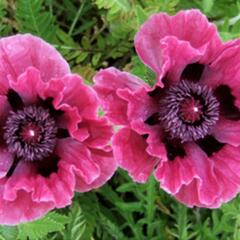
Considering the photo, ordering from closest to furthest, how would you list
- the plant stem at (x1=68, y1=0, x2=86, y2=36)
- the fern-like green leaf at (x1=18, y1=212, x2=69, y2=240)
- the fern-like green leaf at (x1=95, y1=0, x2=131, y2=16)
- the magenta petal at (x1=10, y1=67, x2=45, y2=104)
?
1. the magenta petal at (x1=10, y1=67, x2=45, y2=104)
2. the fern-like green leaf at (x1=18, y1=212, x2=69, y2=240)
3. the fern-like green leaf at (x1=95, y1=0, x2=131, y2=16)
4. the plant stem at (x1=68, y1=0, x2=86, y2=36)

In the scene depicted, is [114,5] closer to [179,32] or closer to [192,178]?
[179,32]

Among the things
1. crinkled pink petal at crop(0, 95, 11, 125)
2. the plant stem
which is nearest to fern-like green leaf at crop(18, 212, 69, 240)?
crinkled pink petal at crop(0, 95, 11, 125)

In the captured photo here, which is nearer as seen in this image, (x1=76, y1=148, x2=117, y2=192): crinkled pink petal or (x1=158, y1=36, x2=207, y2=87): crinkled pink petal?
(x1=158, y1=36, x2=207, y2=87): crinkled pink petal

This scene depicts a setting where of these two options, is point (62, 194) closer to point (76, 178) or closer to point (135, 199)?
point (76, 178)

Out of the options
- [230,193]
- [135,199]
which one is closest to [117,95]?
[230,193]

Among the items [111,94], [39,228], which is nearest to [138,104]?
[111,94]

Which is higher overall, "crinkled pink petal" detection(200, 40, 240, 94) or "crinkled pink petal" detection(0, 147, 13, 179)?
"crinkled pink petal" detection(200, 40, 240, 94)

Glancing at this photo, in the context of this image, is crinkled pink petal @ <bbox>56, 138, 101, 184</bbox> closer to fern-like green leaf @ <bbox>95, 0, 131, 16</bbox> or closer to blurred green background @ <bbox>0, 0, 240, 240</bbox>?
blurred green background @ <bbox>0, 0, 240, 240</bbox>
